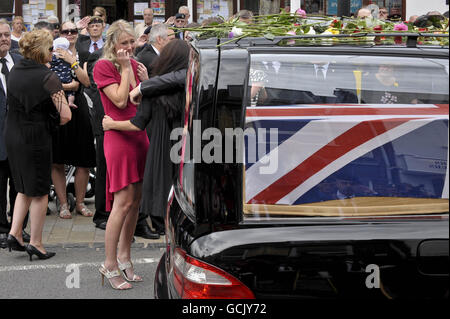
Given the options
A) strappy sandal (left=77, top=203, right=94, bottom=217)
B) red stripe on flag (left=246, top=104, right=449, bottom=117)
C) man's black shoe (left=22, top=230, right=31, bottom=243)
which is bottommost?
strappy sandal (left=77, top=203, right=94, bottom=217)

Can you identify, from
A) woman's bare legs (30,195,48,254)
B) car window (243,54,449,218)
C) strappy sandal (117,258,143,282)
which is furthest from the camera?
woman's bare legs (30,195,48,254)

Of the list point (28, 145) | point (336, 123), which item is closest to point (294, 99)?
point (336, 123)

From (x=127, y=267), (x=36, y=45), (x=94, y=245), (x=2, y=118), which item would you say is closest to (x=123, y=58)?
(x=36, y=45)

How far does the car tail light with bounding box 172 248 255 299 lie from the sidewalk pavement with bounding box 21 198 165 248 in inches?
150

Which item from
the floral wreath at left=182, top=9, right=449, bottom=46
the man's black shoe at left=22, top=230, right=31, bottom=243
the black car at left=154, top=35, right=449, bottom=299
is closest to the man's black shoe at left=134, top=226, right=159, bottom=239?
the man's black shoe at left=22, top=230, right=31, bottom=243

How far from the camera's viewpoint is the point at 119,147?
5.39 metres

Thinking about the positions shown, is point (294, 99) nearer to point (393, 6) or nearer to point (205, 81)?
point (205, 81)

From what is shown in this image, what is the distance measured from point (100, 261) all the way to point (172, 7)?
10795mm

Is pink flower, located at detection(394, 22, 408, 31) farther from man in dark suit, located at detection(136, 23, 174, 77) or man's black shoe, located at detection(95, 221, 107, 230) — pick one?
man's black shoe, located at detection(95, 221, 107, 230)

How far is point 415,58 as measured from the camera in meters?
3.12

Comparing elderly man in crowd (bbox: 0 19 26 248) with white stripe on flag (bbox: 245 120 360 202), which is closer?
white stripe on flag (bbox: 245 120 360 202)

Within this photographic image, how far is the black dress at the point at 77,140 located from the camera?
25.4 ft

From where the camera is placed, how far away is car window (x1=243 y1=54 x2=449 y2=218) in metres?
2.96

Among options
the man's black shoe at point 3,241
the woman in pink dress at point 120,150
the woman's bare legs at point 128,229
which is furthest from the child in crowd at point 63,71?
the woman's bare legs at point 128,229
